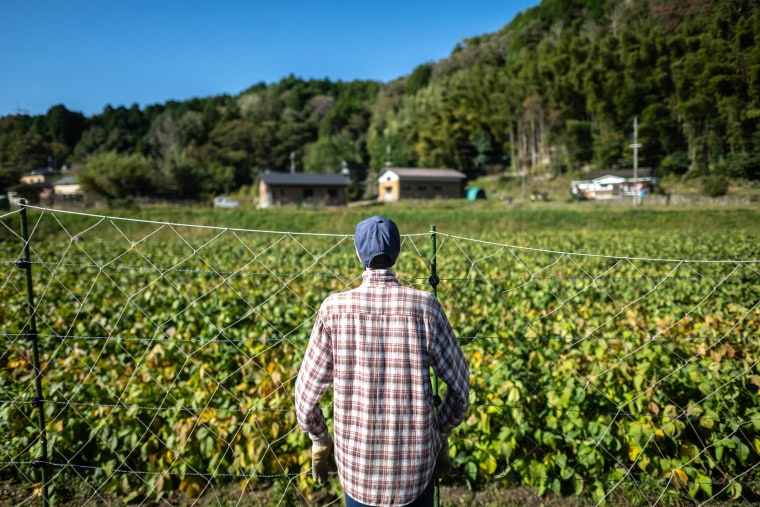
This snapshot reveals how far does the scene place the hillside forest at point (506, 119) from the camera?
27875 millimetres

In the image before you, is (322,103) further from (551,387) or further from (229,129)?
(551,387)

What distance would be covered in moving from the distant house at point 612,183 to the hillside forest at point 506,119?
1.94 metres

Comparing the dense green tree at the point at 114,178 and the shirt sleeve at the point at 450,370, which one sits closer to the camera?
the shirt sleeve at the point at 450,370

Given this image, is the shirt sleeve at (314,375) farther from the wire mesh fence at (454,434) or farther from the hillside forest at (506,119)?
the hillside forest at (506,119)

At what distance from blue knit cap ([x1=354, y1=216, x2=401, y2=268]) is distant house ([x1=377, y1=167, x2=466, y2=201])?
143ft

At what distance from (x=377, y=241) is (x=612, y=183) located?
44463 millimetres

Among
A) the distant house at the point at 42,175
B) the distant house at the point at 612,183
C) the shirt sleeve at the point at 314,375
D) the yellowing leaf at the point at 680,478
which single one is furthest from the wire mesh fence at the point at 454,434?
the distant house at the point at 42,175

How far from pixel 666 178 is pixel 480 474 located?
41137 millimetres

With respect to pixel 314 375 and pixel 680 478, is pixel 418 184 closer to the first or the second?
pixel 680 478

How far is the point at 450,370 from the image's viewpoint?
1.42 m

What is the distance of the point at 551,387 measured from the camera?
2.72 m

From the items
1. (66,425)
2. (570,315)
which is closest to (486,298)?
(570,315)

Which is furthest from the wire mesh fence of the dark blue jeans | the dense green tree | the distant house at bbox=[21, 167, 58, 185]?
the distant house at bbox=[21, 167, 58, 185]

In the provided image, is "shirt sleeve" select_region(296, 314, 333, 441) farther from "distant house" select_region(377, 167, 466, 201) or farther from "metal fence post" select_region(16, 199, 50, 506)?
"distant house" select_region(377, 167, 466, 201)
